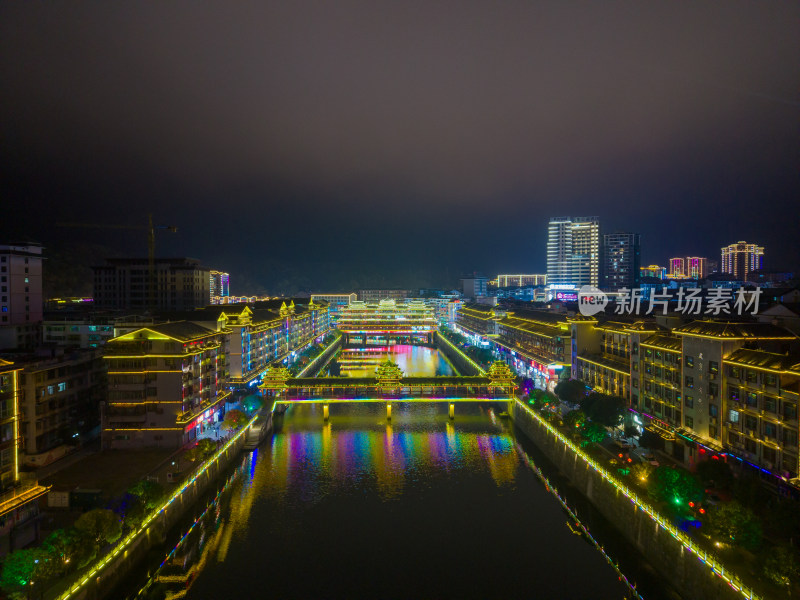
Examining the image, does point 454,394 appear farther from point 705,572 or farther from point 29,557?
point 29,557

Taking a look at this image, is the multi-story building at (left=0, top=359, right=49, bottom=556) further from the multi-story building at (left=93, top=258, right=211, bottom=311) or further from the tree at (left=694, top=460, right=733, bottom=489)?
the multi-story building at (left=93, top=258, right=211, bottom=311)

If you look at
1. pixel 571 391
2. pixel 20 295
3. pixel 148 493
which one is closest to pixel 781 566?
pixel 148 493

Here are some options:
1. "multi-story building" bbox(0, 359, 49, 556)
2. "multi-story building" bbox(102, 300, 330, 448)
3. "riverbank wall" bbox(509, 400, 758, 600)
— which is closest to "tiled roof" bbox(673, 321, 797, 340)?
"riverbank wall" bbox(509, 400, 758, 600)

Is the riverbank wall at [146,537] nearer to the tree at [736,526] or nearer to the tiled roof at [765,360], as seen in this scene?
the tree at [736,526]

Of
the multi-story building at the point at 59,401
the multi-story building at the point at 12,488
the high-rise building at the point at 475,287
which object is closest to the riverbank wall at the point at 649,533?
the multi-story building at the point at 12,488

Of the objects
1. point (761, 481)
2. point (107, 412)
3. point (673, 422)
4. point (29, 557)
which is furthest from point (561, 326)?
point (29, 557)

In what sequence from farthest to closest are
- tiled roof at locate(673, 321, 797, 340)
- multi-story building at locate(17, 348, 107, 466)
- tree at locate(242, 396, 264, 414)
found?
tree at locate(242, 396, 264, 414)
multi-story building at locate(17, 348, 107, 466)
tiled roof at locate(673, 321, 797, 340)

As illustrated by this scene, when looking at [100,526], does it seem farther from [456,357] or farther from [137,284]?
[137,284]
